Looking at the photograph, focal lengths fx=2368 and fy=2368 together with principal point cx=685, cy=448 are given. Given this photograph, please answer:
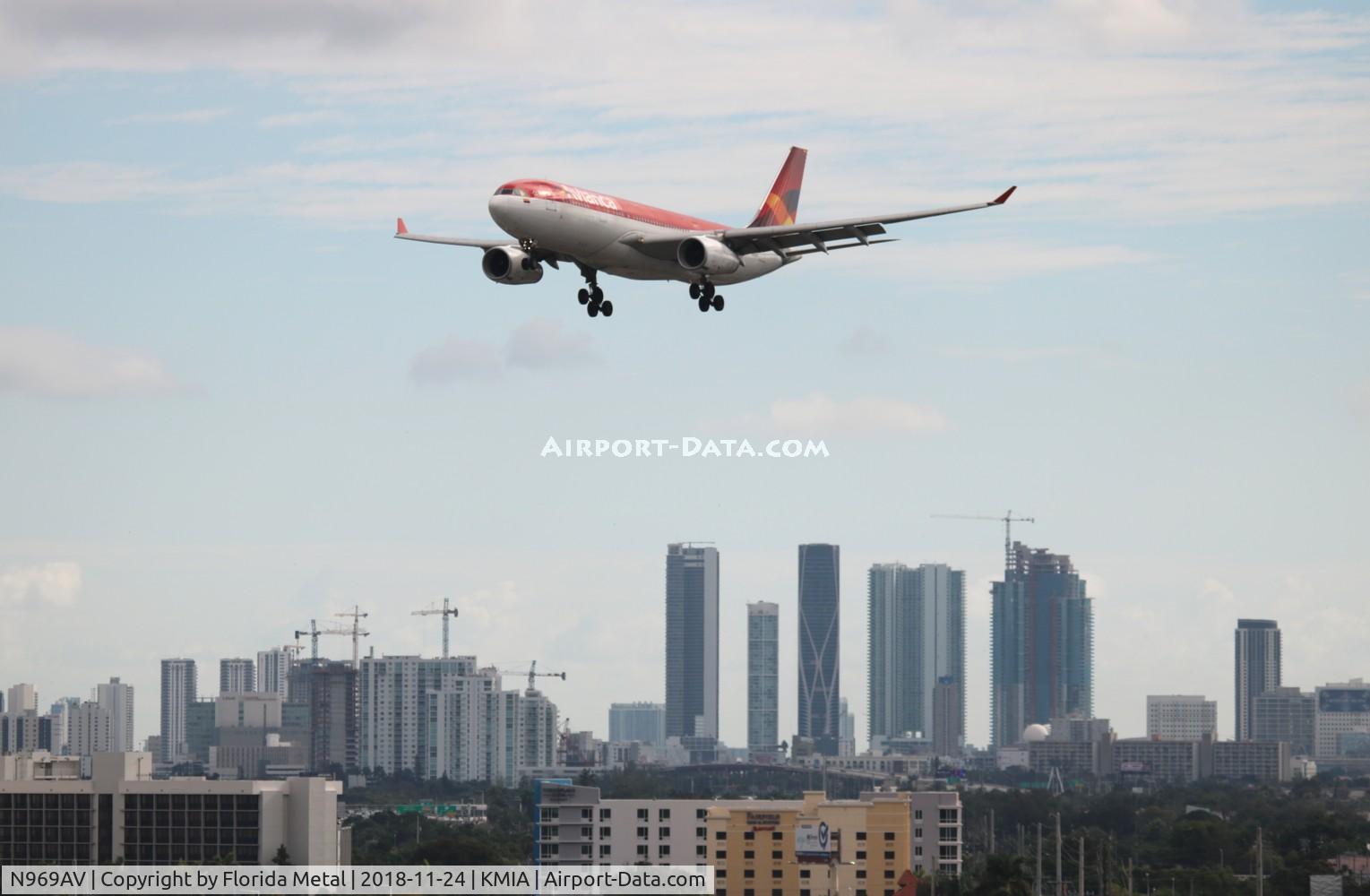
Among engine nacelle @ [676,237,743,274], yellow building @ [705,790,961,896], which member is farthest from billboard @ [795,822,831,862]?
engine nacelle @ [676,237,743,274]

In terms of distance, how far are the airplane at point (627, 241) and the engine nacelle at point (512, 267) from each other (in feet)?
0.11

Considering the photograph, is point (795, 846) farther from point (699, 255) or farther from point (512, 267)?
point (512, 267)

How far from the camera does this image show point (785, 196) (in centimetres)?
10431

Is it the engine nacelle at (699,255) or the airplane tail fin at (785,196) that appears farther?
the airplane tail fin at (785,196)

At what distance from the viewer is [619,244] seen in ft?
274

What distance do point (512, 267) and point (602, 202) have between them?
4767 millimetres

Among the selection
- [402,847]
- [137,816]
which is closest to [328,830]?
[137,816]

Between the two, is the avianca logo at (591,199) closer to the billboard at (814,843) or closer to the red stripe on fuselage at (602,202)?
the red stripe on fuselage at (602,202)

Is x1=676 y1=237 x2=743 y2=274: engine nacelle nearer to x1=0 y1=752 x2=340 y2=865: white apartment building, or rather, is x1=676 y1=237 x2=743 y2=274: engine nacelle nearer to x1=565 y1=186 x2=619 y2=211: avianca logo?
x1=565 y1=186 x2=619 y2=211: avianca logo

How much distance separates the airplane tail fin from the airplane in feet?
40.4

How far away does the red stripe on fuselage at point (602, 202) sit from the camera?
266ft

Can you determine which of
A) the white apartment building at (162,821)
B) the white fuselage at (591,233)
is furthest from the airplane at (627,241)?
the white apartment building at (162,821)

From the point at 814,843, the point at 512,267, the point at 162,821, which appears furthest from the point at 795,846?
the point at 512,267

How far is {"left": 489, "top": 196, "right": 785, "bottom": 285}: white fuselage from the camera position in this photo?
266 ft
